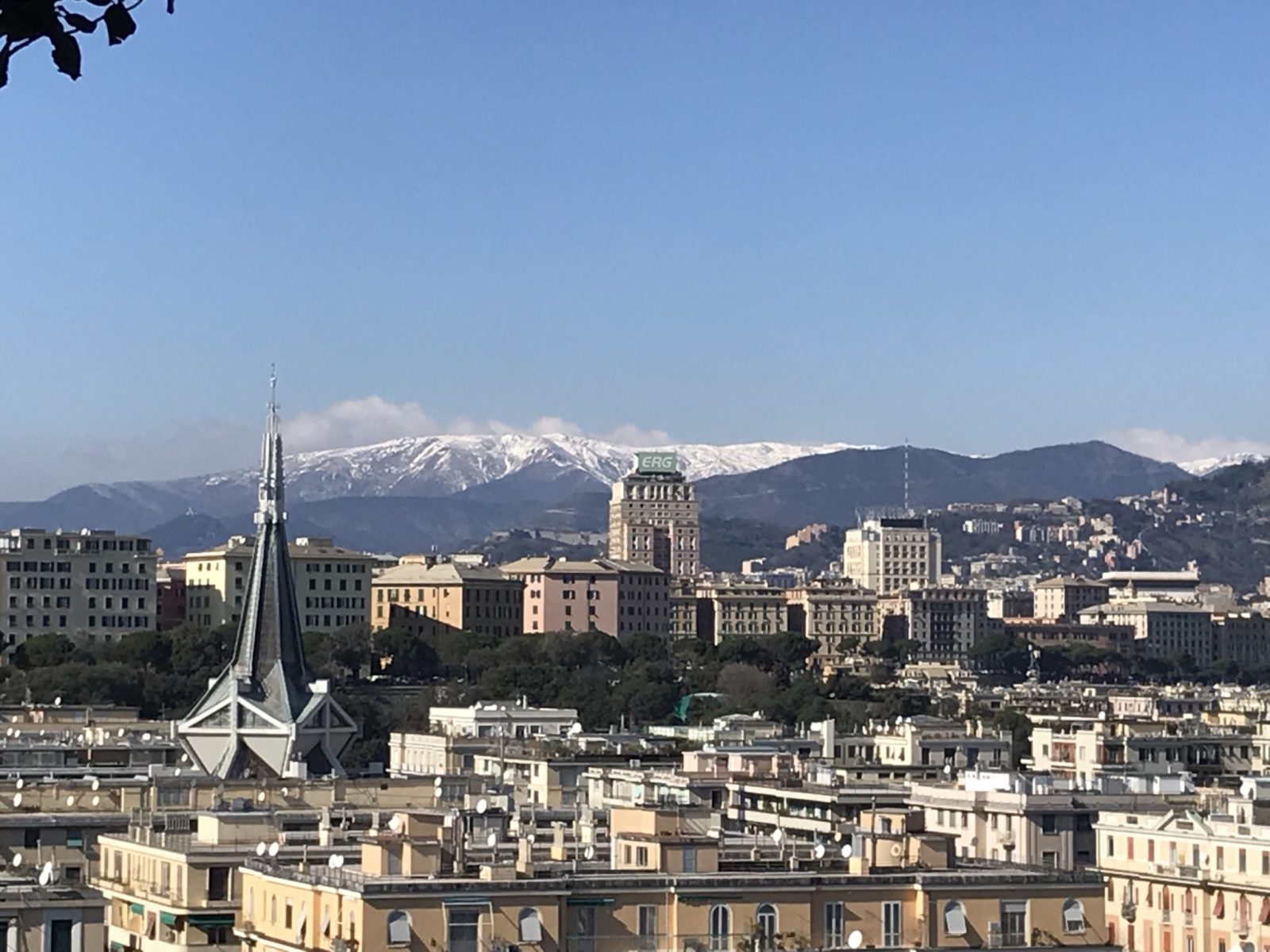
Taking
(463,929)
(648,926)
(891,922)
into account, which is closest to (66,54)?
(463,929)

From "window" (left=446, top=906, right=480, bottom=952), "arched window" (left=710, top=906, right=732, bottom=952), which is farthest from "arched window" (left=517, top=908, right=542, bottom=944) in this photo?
"arched window" (left=710, top=906, right=732, bottom=952)

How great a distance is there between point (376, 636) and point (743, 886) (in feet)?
362

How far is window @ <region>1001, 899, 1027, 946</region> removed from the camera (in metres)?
29.1

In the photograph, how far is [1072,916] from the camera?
2948 cm

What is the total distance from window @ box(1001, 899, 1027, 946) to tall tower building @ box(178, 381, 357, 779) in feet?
115

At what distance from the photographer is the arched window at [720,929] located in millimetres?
28125

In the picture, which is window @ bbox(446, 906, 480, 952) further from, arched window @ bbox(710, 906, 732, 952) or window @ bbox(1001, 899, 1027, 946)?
window @ bbox(1001, 899, 1027, 946)

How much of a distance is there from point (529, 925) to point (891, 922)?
371cm

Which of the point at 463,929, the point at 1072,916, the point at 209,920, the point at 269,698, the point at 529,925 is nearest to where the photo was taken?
the point at 463,929

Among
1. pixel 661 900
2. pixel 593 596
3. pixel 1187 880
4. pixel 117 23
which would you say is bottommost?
pixel 1187 880

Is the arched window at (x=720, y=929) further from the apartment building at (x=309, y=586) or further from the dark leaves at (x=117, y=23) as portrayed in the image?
the apartment building at (x=309, y=586)

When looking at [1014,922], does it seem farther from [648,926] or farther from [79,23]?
[79,23]

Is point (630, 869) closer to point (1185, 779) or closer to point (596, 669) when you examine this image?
point (1185, 779)

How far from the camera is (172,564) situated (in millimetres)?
182375
